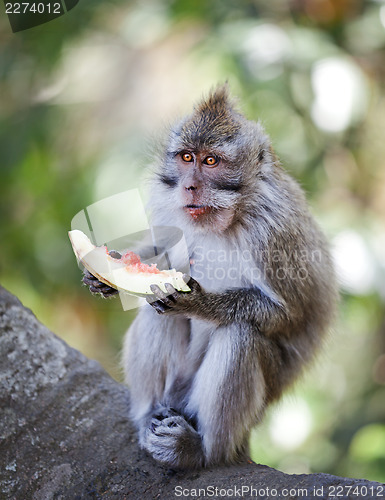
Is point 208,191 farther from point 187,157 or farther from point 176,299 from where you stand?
point 176,299

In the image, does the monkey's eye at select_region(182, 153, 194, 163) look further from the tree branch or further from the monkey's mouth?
the tree branch

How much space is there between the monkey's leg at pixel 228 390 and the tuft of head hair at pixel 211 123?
4.17ft

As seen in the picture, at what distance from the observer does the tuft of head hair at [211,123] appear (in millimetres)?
4113

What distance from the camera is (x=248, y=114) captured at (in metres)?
5.45

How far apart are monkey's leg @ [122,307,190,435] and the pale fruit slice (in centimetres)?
62

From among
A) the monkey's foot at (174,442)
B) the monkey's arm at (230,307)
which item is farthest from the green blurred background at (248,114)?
the monkey's foot at (174,442)

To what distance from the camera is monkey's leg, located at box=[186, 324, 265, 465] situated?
3.70m

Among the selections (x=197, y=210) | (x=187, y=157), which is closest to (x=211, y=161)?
(x=187, y=157)

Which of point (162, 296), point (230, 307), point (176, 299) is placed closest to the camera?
point (162, 296)

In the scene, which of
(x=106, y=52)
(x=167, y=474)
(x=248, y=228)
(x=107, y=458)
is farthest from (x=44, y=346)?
(x=106, y=52)

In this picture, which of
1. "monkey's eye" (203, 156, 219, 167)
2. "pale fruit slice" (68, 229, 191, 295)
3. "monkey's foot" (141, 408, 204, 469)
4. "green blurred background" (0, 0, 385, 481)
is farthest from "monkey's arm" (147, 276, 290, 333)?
"green blurred background" (0, 0, 385, 481)

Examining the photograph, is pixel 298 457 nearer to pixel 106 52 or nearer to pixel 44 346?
pixel 44 346

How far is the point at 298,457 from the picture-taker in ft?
23.3

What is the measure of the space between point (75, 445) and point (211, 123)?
2.25 meters
